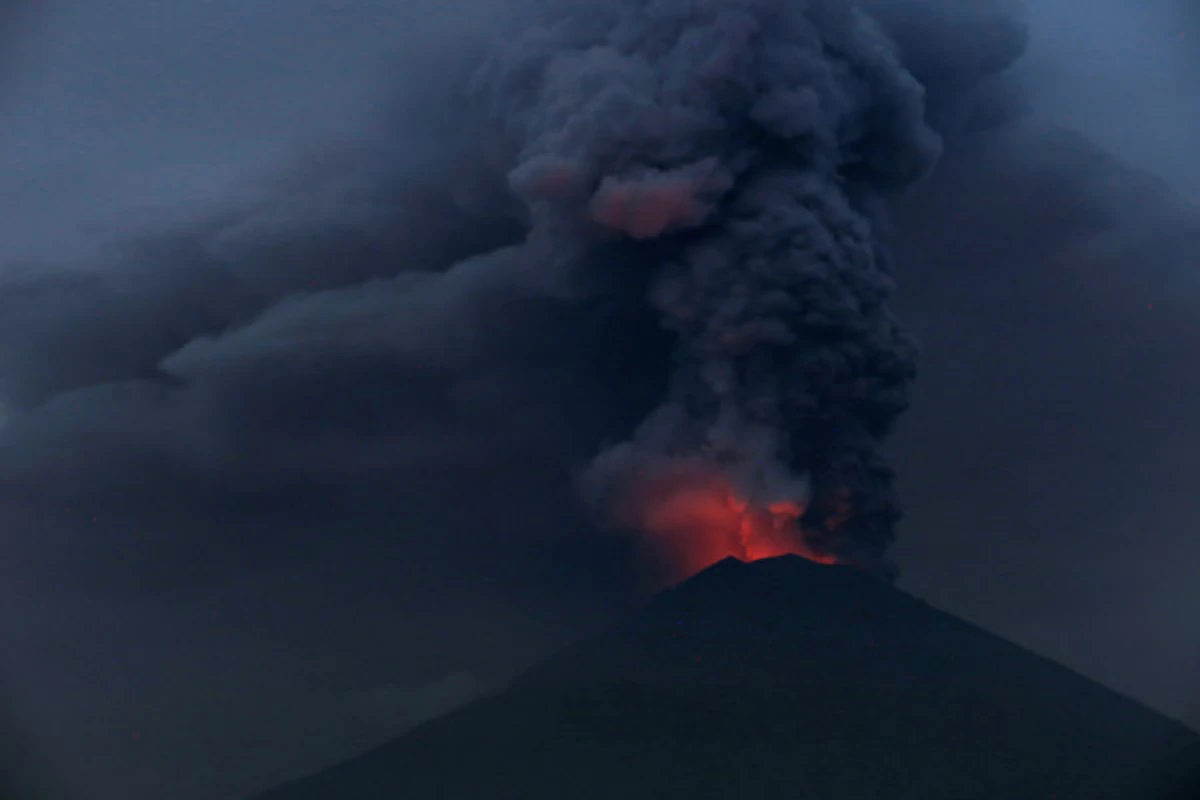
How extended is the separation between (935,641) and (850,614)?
1552 mm

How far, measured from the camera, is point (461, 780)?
21281 mm

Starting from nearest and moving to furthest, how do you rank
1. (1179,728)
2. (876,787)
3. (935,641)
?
(876,787) → (1179,728) → (935,641)

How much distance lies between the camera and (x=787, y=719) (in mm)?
21453

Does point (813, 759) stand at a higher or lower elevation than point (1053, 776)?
higher

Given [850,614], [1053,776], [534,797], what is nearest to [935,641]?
[850,614]

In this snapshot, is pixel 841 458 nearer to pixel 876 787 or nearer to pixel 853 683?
pixel 853 683

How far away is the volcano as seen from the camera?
20.5 m

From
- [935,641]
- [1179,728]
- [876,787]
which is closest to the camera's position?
[876,787]

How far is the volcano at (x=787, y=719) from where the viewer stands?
2055cm

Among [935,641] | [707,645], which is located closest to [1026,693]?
[935,641]

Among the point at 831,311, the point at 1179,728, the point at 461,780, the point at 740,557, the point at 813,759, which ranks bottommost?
the point at 1179,728

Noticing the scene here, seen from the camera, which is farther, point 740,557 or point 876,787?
point 740,557

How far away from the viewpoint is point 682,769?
20688 millimetres

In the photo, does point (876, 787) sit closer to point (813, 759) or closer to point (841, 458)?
point (813, 759)
